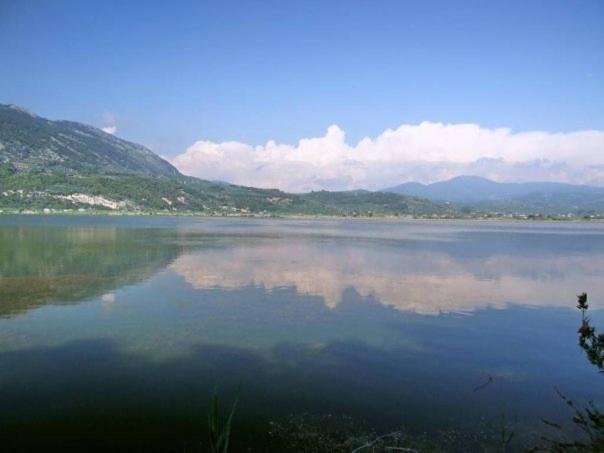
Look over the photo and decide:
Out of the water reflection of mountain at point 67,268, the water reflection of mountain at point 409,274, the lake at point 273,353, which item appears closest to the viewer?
the lake at point 273,353

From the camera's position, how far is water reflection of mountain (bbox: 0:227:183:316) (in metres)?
27.8

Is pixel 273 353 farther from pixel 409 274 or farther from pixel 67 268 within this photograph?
pixel 67 268

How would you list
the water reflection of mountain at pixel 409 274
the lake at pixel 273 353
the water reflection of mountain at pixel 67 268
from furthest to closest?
the water reflection of mountain at pixel 409 274, the water reflection of mountain at pixel 67 268, the lake at pixel 273 353

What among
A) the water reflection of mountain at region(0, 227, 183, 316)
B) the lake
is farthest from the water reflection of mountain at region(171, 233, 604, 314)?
the water reflection of mountain at region(0, 227, 183, 316)

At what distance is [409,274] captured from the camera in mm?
40438

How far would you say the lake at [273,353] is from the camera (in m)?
12.2

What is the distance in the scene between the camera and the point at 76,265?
133 ft

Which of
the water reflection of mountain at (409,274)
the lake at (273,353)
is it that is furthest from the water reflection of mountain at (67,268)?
the water reflection of mountain at (409,274)

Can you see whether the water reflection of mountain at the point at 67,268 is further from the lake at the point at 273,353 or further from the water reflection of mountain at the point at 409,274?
the water reflection of mountain at the point at 409,274

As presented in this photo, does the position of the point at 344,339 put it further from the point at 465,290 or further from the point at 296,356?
the point at 465,290

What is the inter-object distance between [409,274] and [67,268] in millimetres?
29093

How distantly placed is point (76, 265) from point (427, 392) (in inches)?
1397

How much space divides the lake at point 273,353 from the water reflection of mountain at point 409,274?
14.1 inches

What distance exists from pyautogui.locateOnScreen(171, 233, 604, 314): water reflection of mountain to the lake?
1.18 ft
